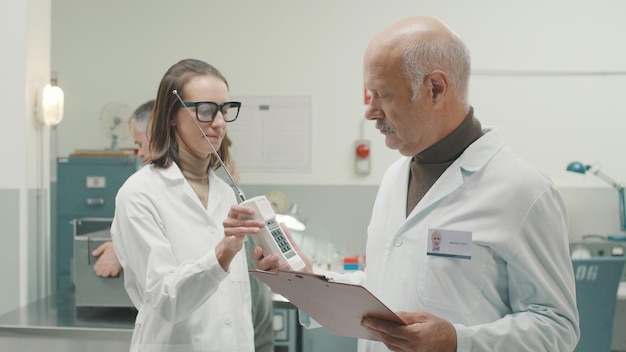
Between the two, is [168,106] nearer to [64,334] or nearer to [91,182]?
[64,334]

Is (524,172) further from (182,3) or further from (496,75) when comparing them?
(182,3)

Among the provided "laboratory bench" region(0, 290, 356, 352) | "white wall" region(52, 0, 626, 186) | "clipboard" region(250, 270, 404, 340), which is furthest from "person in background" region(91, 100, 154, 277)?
"white wall" region(52, 0, 626, 186)

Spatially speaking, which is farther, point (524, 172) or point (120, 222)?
point (120, 222)

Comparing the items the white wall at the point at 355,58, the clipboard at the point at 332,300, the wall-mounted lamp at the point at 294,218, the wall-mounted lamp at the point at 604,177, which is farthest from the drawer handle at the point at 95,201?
the wall-mounted lamp at the point at 604,177

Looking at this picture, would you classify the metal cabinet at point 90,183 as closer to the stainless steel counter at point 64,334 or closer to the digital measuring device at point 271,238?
the stainless steel counter at point 64,334

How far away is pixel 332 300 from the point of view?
1.11 meters

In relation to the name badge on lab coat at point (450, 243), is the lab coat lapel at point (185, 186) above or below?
above

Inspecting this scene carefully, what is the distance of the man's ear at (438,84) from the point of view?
3.93 feet

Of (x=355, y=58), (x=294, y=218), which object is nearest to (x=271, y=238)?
(x=294, y=218)

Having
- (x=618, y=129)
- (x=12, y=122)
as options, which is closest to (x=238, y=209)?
(x=12, y=122)

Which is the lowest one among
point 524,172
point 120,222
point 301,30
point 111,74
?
point 120,222

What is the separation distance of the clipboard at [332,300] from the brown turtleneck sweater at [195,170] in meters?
0.48

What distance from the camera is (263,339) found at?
5.96ft

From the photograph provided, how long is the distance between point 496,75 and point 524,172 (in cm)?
304
